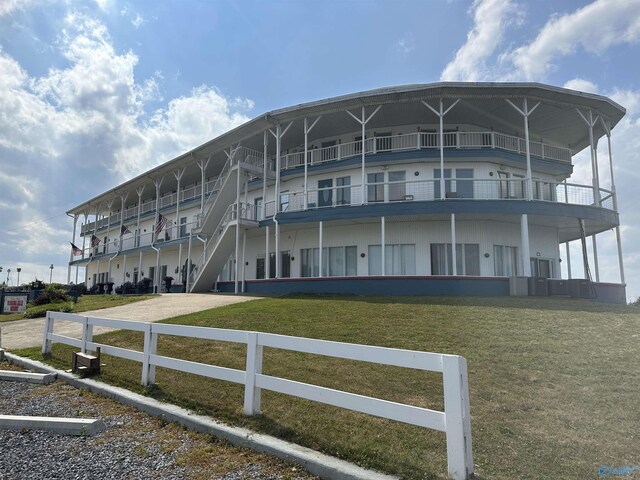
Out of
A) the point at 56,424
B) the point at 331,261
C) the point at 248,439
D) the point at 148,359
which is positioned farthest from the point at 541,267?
the point at 56,424

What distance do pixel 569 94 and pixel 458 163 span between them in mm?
5558

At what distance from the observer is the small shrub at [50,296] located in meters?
20.2

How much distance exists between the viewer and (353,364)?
777 centimetres

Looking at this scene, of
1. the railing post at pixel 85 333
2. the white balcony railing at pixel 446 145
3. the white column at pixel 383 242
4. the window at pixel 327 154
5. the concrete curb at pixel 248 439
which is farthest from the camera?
the window at pixel 327 154

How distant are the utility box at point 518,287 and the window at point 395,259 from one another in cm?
450

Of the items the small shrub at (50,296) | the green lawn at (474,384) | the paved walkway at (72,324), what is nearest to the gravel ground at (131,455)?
the green lawn at (474,384)

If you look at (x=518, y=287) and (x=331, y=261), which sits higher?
(x=331, y=261)

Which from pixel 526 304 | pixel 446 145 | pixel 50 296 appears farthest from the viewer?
pixel 446 145

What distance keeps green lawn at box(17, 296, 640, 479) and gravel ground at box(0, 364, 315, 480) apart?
543mm

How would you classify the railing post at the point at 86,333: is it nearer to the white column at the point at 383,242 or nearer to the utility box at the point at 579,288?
the white column at the point at 383,242

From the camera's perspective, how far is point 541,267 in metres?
22.5

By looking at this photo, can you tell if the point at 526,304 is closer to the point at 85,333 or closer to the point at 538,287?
the point at 538,287

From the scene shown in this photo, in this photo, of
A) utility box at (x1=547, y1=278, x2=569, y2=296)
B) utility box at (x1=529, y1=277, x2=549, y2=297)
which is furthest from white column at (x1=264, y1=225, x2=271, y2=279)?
utility box at (x1=547, y1=278, x2=569, y2=296)

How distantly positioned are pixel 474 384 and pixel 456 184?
1680cm
